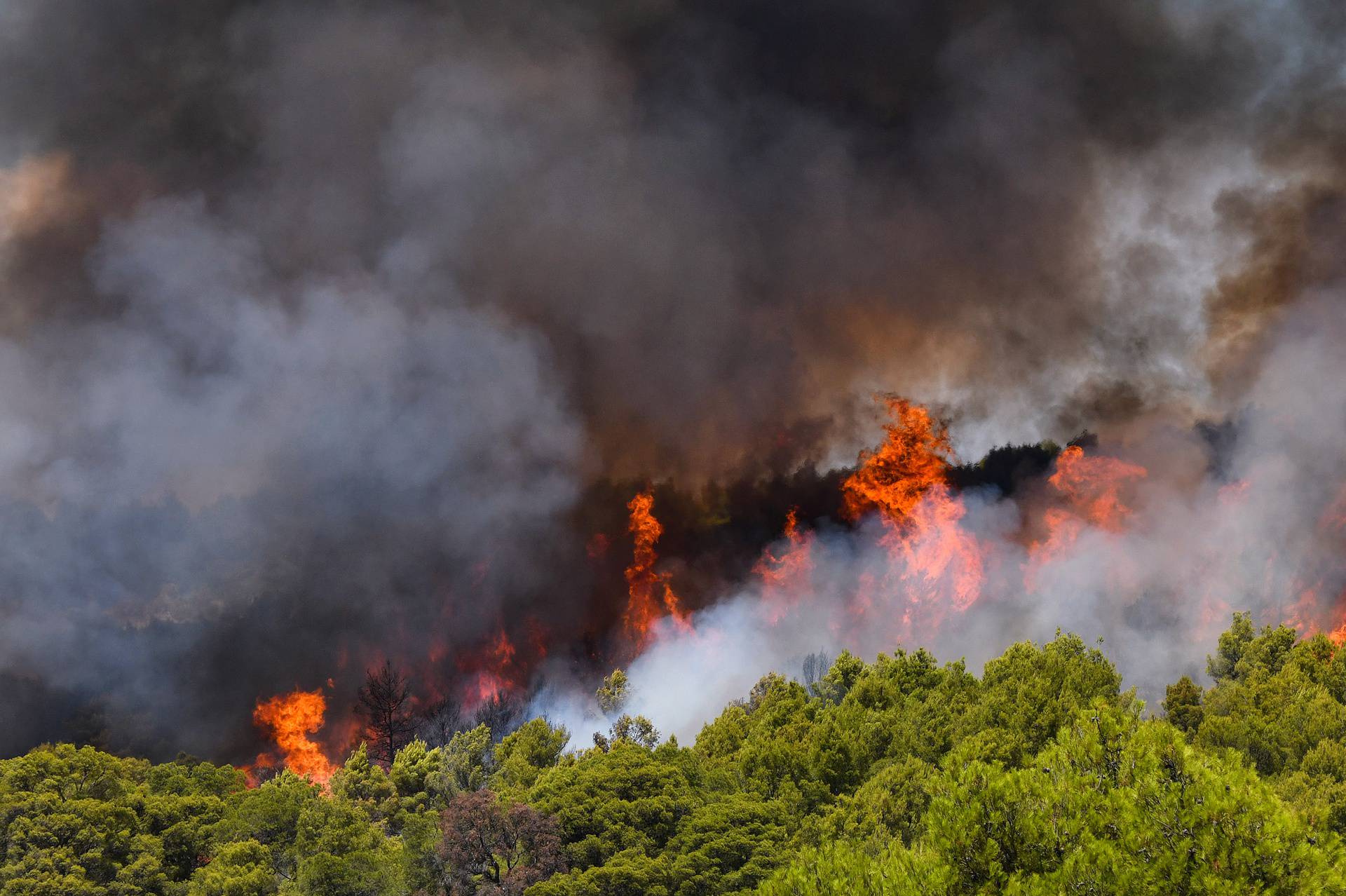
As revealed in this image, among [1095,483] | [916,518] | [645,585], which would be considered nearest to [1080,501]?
[1095,483]

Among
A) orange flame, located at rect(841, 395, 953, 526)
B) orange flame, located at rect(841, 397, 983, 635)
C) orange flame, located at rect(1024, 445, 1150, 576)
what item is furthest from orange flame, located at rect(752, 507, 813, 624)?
orange flame, located at rect(1024, 445, 1150, 576)

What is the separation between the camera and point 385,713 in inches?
4456

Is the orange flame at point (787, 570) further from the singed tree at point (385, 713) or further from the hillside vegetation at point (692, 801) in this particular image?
the hillside vegetation at point (692, 801)

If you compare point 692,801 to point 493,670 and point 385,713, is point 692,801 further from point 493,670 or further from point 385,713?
point 493,670

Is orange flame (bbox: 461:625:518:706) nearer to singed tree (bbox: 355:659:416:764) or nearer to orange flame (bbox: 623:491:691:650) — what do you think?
singed tree (bbox: 355:659:416:764)

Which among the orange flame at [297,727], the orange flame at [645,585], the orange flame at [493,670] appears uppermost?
the orange flame at [645,585]

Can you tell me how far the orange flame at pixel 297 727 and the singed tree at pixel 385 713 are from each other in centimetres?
467

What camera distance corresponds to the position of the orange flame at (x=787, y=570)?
384 ft

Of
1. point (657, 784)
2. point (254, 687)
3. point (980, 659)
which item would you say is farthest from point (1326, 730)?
point (254, 687)

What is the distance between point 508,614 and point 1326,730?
288 feet

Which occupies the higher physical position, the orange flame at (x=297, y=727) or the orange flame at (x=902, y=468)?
→ the orange flame at (x=902, y=468)

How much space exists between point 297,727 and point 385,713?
9726 millimetres

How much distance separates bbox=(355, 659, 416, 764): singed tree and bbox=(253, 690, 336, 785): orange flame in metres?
4.67

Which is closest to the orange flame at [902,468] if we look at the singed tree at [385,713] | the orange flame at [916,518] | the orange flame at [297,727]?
the orange flame at [916,518]
